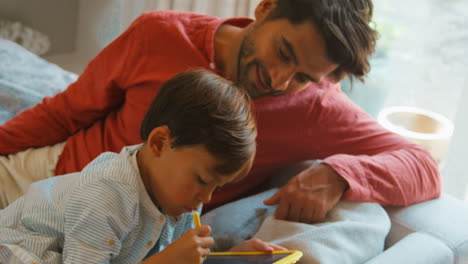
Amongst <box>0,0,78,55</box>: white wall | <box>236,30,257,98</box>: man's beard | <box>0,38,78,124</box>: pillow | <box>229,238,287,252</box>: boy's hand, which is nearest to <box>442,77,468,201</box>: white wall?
<box>236,30,257,98</box>: man's beard

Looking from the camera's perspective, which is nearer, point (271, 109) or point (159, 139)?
point (159, 139)

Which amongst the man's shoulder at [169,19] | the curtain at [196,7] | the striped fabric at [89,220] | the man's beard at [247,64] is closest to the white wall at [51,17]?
the curtain at [196,7]

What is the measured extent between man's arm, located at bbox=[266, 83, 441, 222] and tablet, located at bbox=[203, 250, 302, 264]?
19 centimetres

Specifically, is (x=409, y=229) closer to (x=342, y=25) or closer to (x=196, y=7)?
(x=342, y=25)

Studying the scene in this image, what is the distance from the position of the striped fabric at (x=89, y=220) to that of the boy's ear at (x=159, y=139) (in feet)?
0.16

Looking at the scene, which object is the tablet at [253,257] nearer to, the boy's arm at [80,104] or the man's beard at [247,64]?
the man's beard at [247,64]

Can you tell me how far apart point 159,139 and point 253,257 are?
25 centimetres

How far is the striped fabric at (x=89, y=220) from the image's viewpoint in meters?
0.82

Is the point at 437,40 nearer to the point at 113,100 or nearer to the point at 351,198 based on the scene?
the point at 351,198

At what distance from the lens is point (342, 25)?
3.40ft

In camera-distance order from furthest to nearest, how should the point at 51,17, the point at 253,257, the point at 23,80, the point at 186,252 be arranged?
the point at 51,17 < the point at 23,80 < the point at 253,257 < the point at 186,252

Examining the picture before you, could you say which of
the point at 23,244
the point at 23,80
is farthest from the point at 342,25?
the point at 23,80

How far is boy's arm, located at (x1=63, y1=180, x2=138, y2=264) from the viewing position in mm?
814

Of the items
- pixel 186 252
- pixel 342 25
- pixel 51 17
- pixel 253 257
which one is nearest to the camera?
pixel 186 252
